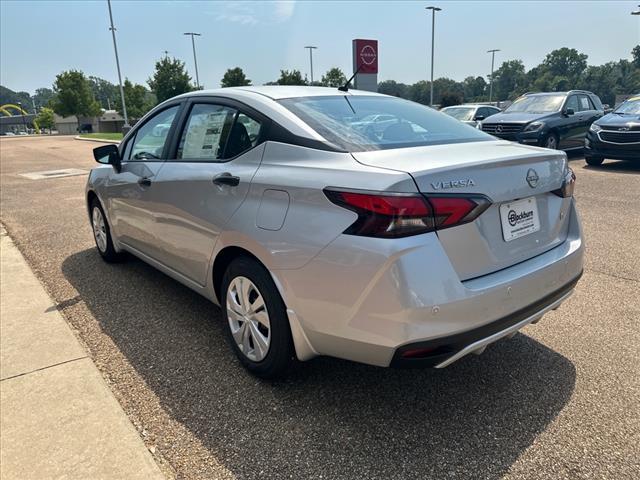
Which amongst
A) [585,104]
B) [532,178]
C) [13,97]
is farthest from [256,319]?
[13,97]

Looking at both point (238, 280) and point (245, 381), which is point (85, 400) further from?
point (238, 280)

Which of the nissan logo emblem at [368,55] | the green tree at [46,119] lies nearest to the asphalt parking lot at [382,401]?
the nissan logo emblem at [368,55]

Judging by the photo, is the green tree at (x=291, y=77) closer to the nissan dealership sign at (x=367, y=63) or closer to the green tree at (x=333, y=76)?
the green tree at (x=333, y=76)

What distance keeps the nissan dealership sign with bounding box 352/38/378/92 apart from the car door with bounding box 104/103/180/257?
572 inches

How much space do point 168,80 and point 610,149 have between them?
3751 cm

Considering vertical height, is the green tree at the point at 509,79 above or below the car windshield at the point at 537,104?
above

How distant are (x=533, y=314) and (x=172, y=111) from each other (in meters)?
2.93

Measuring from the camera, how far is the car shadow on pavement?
7.17 ft

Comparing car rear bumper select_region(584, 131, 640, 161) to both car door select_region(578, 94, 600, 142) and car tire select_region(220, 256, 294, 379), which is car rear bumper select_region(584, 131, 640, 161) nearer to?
car door select_region(578, 94, 600, 142)

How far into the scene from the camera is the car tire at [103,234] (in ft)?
16.0

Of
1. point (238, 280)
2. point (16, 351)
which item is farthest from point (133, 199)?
point (238, 280)

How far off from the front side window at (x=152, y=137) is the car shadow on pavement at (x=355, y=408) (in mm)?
1425

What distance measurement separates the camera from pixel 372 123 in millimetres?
2805

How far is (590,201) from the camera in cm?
754
